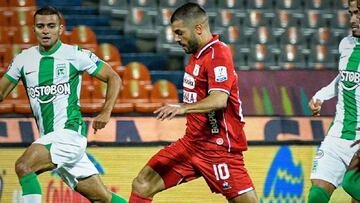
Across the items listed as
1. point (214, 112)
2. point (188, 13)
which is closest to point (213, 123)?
point (214, 112)

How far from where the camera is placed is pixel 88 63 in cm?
609

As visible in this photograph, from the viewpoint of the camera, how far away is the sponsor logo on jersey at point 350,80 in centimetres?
584

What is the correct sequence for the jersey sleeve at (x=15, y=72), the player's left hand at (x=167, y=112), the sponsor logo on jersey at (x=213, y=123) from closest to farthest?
the player's left hand at (x=167, y=112), the sponsor logo on jersey at (x=213, y=123), the jersey sleeve at (x=15, y=72)

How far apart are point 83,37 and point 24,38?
712 mm

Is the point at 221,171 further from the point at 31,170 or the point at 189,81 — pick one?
the point at 31,170

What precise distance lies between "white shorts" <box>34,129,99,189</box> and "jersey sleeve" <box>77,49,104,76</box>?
17.5 inches

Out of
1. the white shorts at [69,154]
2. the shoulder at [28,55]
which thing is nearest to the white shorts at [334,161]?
the white shorts at [69,154]

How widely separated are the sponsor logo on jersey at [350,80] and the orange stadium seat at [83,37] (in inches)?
205

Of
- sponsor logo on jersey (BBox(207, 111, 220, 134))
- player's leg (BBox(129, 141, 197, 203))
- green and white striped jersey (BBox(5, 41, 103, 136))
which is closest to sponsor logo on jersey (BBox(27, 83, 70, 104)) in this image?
green and white striped jersey (BBox(5, 41, 103, 136))

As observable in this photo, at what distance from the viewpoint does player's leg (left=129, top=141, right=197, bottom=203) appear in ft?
17.7

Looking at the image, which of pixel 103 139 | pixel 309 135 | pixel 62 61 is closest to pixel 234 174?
pixel 62 61

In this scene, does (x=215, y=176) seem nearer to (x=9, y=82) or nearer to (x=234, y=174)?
(x=234, y=174)

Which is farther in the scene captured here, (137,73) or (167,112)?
(137,73)

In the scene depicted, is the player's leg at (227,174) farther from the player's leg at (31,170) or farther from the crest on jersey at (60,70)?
the crest on jersey at (60,70)
